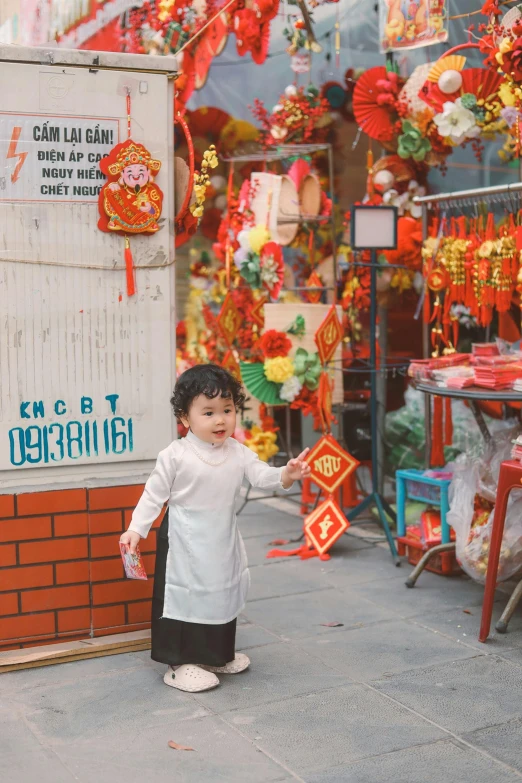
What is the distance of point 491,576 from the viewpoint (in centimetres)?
418

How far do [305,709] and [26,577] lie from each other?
1277 mm

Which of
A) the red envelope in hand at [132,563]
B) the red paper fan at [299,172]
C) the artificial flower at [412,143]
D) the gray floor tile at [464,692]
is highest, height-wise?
the artificial flower at [412,143]

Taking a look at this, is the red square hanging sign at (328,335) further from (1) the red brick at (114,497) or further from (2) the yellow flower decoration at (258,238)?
(1) the red brick at (114,497)

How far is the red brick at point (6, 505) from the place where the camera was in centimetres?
389

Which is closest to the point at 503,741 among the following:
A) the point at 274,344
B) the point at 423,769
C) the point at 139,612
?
the point at 423,769

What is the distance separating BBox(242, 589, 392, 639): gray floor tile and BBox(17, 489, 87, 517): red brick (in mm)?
1157

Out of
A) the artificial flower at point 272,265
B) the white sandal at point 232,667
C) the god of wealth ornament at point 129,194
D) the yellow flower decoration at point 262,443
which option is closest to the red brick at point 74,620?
the white sandal at point 232,667

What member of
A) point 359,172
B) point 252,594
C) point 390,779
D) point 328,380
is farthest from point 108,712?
point 359,172

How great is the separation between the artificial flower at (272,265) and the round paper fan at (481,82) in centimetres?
160

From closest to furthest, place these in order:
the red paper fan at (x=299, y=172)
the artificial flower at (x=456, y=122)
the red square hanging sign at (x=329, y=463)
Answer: the artificial flower at (x=456, y=122), the red square hanging sign at (x=329, y=463), the red paper fan at (x=299, y=172)

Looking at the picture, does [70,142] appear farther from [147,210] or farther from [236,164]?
[236,164]

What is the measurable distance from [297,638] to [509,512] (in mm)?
1208

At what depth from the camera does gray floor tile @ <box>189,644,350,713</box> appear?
361 centimetres

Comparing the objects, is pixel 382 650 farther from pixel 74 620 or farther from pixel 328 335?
pixel 328 335
